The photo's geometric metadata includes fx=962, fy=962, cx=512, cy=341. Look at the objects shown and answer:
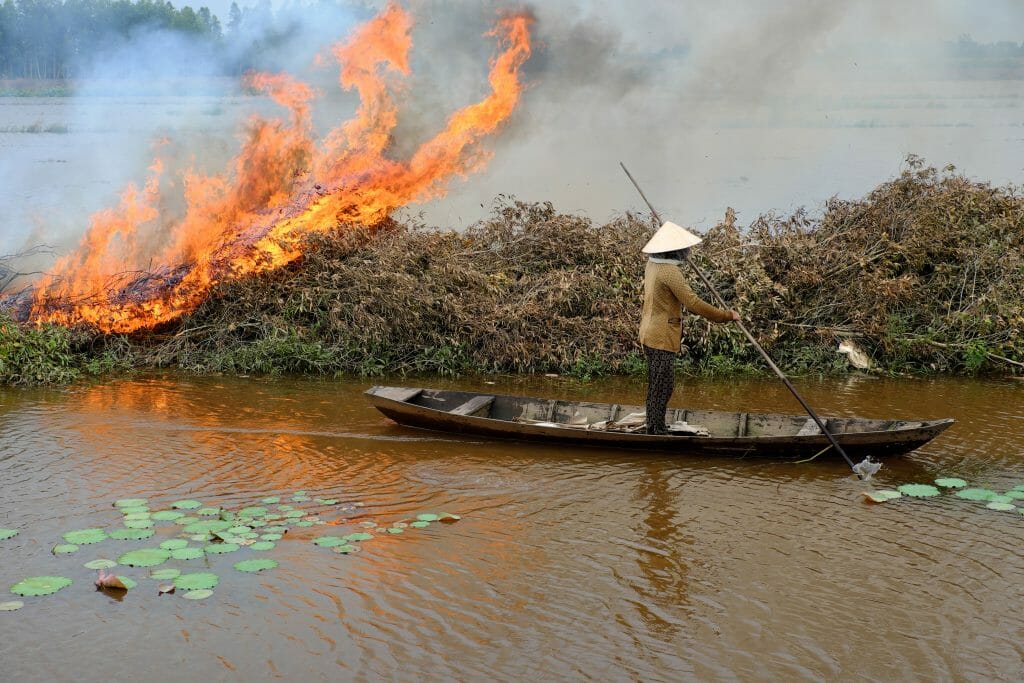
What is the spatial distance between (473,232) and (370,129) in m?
1.99

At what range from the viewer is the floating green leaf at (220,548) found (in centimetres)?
614

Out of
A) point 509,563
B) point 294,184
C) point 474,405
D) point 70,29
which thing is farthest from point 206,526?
point 70,29

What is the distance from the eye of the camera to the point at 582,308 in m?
12.4

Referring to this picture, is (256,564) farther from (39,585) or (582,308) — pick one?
(582,308)

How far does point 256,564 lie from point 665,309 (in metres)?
4.14

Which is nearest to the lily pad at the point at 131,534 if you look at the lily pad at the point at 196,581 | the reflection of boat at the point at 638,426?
the lily pad at the point at 196,581

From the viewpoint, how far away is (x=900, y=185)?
1322 centimetres

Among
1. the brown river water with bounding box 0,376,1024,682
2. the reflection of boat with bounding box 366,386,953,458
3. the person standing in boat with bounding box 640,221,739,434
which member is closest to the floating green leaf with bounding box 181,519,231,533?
the brown river water with bounding box 0,376,1024,682

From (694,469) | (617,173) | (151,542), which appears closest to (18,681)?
(151,542)

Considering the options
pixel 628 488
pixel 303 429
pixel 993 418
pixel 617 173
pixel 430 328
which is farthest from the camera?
pixel 617 173

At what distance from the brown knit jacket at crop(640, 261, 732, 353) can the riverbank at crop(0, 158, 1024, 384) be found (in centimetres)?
352

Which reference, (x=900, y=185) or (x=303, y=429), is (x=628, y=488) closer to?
(x=303, y=429)

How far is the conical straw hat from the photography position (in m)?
8.23

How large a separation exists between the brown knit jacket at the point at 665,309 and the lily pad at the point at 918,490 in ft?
6.46
